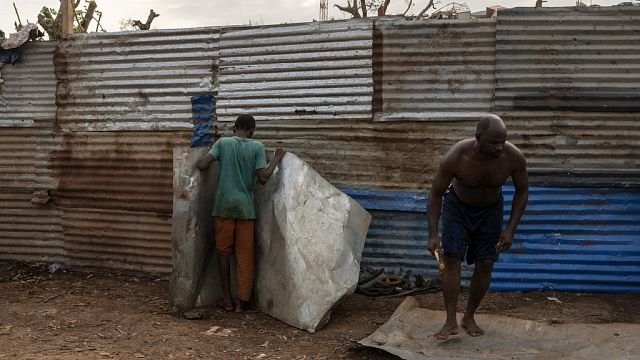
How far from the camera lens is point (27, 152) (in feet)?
22.8

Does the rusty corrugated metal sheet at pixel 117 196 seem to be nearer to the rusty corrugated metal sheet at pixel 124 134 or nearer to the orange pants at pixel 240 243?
the rusty corrugated metal sheet at pixel 124 134

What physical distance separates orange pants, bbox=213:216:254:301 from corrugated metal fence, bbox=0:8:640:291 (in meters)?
1.08

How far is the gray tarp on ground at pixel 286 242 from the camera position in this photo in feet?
16.3

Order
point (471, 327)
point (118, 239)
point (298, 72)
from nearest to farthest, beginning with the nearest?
point (471, 327) → point (298, 72) → point (118, 239)

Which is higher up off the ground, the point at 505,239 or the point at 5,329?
the point at 505,239

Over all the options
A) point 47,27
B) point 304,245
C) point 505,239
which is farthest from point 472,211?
point 47,27

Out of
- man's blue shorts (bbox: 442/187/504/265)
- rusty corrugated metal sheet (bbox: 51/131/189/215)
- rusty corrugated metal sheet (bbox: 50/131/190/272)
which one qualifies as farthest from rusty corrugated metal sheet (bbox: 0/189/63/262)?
man's blue shorts (bbox: 442/187/504/265)

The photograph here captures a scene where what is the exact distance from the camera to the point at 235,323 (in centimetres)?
508

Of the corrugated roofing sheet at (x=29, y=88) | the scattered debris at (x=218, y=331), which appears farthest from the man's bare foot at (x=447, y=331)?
the corrugated roofing sheet at (x=29, y=88)

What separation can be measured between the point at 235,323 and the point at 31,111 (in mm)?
3588

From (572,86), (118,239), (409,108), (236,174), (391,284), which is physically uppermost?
(572,86)

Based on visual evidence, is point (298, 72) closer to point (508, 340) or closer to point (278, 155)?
point (278, 155)

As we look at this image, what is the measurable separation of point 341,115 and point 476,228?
6.44 ft

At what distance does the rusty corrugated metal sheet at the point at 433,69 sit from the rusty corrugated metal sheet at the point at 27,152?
Result: 359 cm
